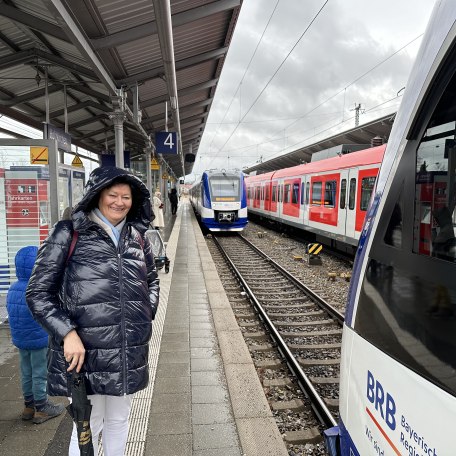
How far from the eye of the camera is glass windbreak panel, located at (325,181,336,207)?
1146 cm

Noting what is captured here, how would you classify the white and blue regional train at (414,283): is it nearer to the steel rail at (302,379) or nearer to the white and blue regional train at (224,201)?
the steel rail at (302,379)

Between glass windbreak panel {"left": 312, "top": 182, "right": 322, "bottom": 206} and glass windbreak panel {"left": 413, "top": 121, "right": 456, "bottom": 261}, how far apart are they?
11240mm

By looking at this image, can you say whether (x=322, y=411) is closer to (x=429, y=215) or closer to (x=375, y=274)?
(x=375, y=274)

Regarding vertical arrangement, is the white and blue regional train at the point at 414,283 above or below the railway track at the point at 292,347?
above

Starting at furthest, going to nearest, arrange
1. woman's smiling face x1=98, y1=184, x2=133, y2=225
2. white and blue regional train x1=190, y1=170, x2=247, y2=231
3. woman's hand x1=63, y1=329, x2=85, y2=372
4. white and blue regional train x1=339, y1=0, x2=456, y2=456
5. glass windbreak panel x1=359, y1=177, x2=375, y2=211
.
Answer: white and blue regional train x1=190, y1=170, x2=247, y2=231 → glass windbreak panel x1=359, y1=177, x2=375, y2=211 → woman's smiling face x1=98, y1=184, x2=133, y2=225 → woman's hand x1=63, y1=329, x2=85, y2=372 → white and blue regional train x1=339, y1=0, x2=456, y2=456

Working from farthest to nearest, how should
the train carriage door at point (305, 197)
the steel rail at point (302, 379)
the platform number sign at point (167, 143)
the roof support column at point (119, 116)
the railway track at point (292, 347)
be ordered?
the train carriage door at point (305, 197) → the platform number sign at point (167, 143) → the roof support column at point (119, 116) → the railway track at point (292, 347) → the steel rail at point (302, 379)

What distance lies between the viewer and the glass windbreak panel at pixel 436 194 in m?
1.41

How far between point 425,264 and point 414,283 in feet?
0.29

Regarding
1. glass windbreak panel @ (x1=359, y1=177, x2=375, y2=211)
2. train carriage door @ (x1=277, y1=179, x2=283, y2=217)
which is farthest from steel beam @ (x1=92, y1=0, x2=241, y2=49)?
train carriage door @ (x1=277, y1=179, x2=283, y2=217)

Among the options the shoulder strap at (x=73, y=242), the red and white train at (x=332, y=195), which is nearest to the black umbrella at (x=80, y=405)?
the shoulder strap at (x=73, y=242)

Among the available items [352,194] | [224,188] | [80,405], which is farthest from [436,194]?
[224,188]

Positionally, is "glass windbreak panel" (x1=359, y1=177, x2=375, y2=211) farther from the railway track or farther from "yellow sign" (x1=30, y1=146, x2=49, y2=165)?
"yellow sign" (x1=30, y1=146, x2=49, y2=165)

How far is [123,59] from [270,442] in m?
6.19

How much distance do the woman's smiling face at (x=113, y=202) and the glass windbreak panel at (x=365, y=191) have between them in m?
8.11
